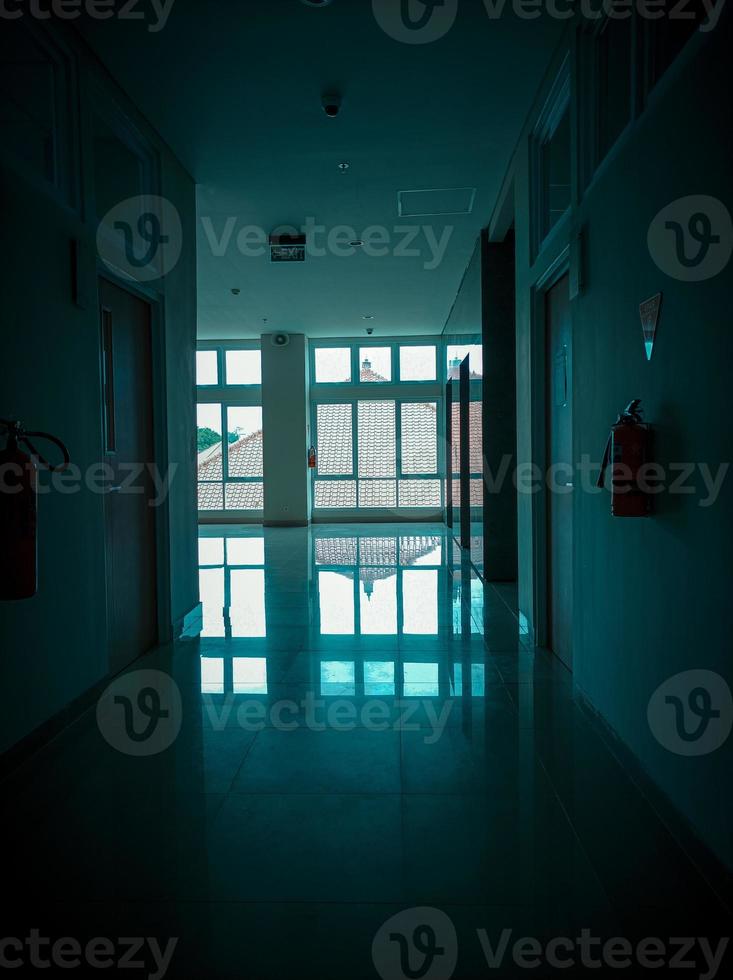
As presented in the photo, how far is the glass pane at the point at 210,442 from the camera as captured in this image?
40.9ft

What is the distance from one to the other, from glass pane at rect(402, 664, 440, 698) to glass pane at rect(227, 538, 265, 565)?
4276 millimetres

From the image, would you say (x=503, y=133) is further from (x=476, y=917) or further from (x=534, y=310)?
(x=476, y=917)

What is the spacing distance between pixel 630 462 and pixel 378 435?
400 inches

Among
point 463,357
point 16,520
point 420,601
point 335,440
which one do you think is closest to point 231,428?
point 335,440

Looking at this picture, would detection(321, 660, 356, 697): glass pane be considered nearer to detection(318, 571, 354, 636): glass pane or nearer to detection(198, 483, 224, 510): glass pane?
detection(318, 571, 354, 636): glass pane

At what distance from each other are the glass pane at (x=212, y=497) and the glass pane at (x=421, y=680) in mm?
9298

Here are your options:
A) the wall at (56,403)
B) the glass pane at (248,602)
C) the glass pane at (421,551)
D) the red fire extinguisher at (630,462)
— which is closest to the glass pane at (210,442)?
the glass pane at (421,551)

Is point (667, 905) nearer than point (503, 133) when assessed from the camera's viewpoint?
Yes

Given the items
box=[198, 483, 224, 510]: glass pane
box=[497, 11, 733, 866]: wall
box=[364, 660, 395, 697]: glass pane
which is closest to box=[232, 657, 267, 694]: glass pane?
box=[364, 660, 395, 697]: glass pane

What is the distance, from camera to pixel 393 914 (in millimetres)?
1732

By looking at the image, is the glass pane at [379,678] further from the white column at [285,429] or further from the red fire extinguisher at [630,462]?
the white column at [285,429]

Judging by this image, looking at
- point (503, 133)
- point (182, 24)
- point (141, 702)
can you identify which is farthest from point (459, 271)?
point (141, 702)

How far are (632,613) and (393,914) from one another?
1320 millimetres

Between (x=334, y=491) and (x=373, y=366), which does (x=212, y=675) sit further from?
(x=373, y=366)
